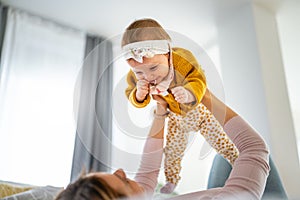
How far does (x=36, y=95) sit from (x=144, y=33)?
141 centimetres

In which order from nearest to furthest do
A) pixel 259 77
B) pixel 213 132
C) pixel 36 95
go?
pixel 213 132, pixel 259 77, pixel 36 95

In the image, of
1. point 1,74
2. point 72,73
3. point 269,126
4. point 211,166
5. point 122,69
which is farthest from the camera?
point 72,73

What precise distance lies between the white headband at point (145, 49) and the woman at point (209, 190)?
0.31 ft

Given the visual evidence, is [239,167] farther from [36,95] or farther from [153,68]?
[36,95]

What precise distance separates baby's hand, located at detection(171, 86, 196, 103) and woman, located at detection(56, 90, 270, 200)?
5 centimetres

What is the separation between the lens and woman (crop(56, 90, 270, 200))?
0.48 m

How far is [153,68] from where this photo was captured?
62cm

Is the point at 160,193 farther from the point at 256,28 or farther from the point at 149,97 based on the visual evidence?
the point at 256,28

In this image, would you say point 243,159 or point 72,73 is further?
point 72,73

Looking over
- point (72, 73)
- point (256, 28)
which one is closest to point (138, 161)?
point (256, 28)

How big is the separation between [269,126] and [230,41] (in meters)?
0.58

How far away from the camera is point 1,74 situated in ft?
5.95

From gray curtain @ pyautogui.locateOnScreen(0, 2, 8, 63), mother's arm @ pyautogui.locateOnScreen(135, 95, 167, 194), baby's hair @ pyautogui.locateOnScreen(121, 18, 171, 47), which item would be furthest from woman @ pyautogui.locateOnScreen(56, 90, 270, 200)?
gray curtain @ pyautogui.locateOnScreen(0, 2, 8, 63)

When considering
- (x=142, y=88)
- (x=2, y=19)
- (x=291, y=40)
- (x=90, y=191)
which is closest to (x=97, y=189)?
(x=90, y=191)
